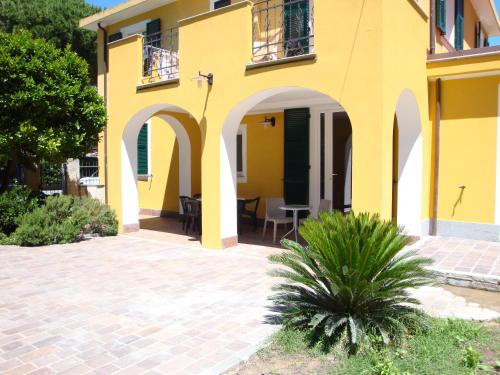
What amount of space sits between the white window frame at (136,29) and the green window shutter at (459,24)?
9.34 metres

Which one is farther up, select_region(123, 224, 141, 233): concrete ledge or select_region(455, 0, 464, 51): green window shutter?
select_region(455, 0, 464, 51): green window shutter

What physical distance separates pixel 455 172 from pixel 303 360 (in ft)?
21.0

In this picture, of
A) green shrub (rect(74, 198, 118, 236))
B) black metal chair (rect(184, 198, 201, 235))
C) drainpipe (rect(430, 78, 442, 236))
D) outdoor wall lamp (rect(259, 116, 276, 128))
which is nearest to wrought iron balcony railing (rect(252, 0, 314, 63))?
outdoor wall lamp (rect(259, 116, 276, 128))

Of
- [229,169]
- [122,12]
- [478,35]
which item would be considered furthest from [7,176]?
[478,35]

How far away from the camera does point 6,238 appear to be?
946cm

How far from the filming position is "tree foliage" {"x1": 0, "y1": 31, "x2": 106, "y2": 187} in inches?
358

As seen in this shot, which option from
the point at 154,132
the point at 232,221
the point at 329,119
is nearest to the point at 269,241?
the point at 232,221

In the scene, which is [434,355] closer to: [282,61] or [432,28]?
[282,61]

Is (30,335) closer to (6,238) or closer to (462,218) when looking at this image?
(6,238)

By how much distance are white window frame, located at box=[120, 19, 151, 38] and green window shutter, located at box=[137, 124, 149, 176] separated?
313 cm

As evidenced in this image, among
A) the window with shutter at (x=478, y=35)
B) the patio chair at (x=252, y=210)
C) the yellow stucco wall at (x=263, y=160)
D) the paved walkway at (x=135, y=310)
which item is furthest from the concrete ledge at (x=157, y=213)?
the window with shutter at (x=478, y=35)

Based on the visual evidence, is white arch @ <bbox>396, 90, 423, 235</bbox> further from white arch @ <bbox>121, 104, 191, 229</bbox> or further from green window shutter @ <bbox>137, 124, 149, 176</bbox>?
green window shutter @ <bbox>137, 124, 149, 176</bbox>

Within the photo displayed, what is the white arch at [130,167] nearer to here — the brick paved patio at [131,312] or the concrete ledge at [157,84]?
the concrete ledge at [157,84]

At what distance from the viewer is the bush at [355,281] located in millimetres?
3934
